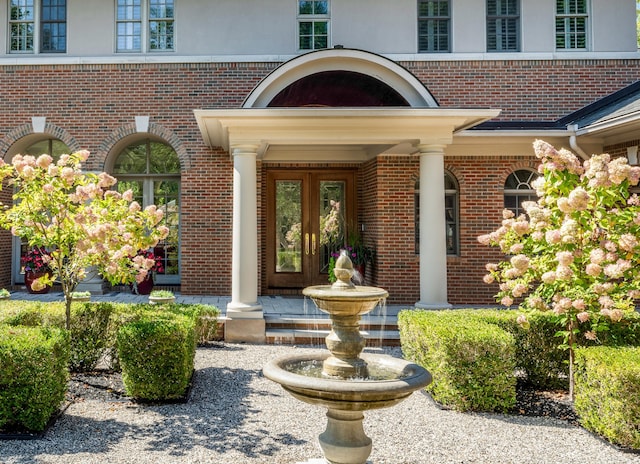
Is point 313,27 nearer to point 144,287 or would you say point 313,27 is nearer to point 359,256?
point 359,256

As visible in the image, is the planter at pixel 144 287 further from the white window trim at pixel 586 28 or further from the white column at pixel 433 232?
the white window trim at pixel 586 28

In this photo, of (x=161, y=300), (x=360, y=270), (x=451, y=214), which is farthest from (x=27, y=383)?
(x=451, y=214)

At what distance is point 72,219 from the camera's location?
5680mm

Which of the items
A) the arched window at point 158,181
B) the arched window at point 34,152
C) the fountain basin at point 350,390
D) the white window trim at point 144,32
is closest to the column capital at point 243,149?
the arched window at point 158,181

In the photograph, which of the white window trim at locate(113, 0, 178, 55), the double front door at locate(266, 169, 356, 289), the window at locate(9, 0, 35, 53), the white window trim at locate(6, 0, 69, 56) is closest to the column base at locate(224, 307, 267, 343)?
the double front door at locate(266, 169, 356, 289)

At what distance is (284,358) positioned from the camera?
4.05m

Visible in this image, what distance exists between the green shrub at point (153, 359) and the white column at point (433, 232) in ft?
14.1

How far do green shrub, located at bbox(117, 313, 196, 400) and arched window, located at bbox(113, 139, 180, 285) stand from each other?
636 cm

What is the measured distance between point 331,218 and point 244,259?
12.8 ft

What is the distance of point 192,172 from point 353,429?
8254 mm

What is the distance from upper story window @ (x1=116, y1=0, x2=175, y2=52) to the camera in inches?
432

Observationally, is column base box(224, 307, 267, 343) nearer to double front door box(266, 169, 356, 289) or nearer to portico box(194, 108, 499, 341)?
portico box(194, 108, 499, 341)

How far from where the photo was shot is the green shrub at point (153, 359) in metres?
5.25

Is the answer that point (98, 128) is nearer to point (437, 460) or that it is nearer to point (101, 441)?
point (101, 441)
